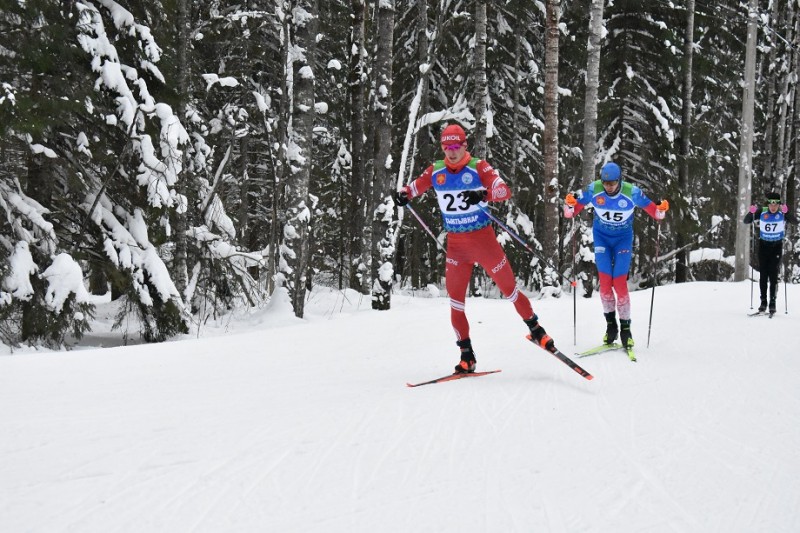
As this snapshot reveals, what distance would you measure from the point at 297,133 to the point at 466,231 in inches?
213

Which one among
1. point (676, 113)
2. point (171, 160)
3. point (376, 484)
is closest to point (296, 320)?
point (171, 160)

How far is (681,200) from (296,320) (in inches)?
494

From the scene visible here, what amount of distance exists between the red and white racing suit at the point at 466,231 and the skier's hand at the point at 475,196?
0.05 metres

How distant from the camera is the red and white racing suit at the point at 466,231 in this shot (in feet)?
18.5

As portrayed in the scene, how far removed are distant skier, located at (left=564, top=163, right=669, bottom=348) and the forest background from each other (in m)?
0.68

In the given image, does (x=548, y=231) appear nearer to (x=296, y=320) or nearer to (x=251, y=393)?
Result: (x=296, y=320)

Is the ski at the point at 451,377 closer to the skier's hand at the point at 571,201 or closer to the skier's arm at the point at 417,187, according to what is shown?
the skier's arm at the point at 417,187

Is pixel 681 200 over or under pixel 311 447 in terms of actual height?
over

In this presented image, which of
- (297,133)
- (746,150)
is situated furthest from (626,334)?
(746,150)

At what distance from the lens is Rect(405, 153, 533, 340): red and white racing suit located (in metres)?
5.63

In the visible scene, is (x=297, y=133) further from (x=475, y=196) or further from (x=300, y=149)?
(x=475, y=196)

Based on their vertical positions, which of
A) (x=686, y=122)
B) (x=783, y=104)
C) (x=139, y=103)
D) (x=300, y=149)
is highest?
(x=783, y=104)

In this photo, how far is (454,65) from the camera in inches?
741

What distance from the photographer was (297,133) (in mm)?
10250
